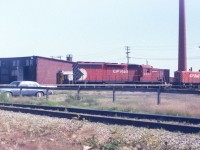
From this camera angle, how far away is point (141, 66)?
49.7m

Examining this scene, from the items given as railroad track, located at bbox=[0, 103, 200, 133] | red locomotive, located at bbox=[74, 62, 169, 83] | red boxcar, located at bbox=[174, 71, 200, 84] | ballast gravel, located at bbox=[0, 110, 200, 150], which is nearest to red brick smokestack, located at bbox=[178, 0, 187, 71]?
red boxcar, located at bbox=[174, 71, 200, 84]

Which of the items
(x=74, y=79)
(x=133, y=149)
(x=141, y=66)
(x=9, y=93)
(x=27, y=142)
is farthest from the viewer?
(x=141, y=66)

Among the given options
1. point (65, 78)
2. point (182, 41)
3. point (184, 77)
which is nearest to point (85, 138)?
point (65, 78)

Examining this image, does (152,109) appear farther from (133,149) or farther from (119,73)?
(119,73)

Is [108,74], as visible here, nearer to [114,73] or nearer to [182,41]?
[114,73]

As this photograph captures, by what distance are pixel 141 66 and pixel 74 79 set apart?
34.8 ft

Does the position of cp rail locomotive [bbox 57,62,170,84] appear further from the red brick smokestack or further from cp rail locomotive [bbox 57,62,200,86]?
the red brick smokestack

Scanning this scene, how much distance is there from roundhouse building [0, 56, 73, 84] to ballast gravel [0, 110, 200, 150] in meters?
38.7

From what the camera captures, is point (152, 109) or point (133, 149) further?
point (152, 109)

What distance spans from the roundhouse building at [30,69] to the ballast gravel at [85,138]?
3867 centimetres

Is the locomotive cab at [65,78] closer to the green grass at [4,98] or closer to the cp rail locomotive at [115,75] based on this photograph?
the cp rail locomotive at [115,75]

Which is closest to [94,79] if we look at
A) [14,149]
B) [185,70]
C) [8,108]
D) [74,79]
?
[74,79]

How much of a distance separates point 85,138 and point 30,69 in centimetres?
4264

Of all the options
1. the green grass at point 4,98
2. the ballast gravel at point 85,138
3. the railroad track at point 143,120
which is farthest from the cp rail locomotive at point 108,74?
the ballast gravel at point 85,138
